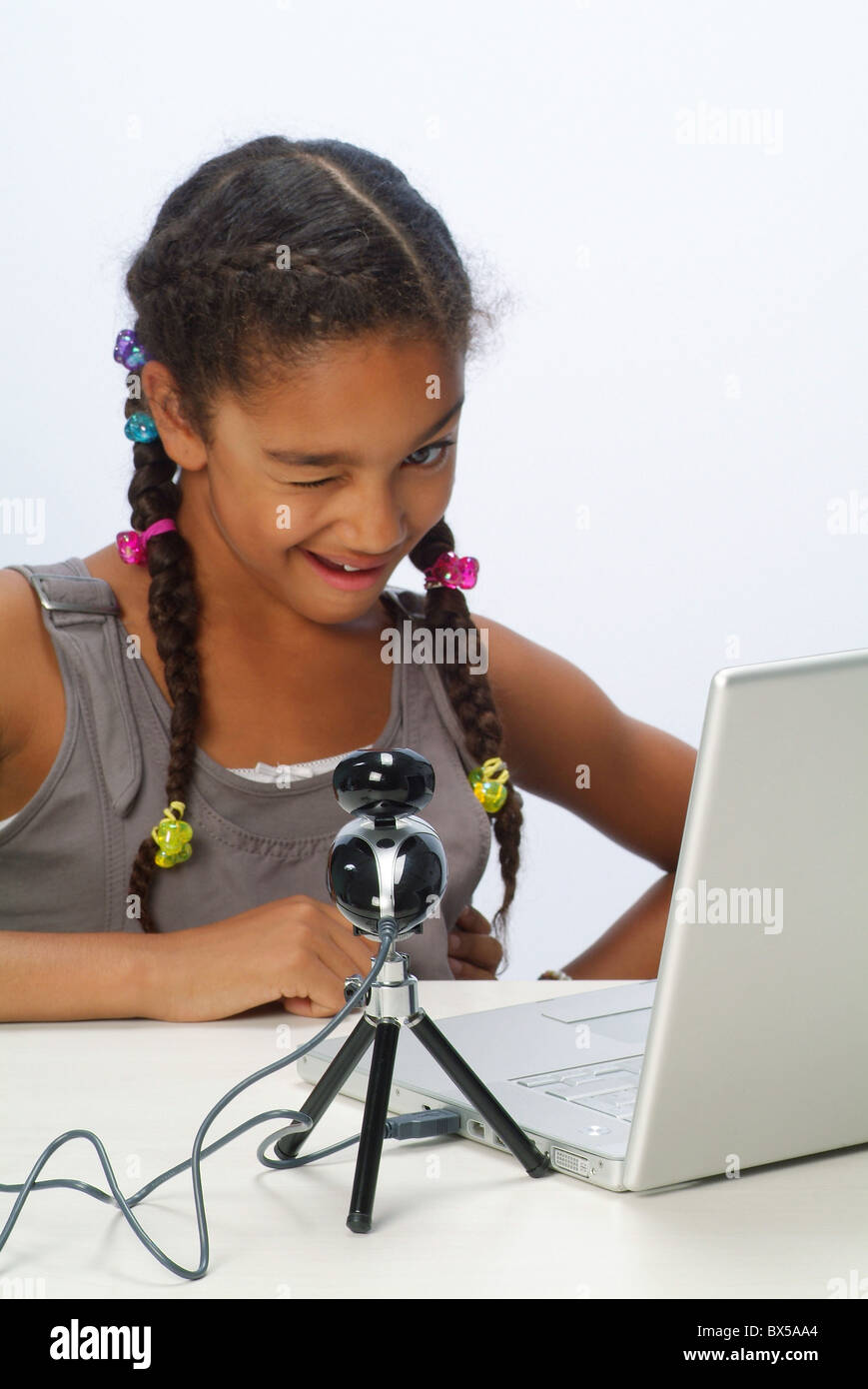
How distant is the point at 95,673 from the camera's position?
138 cm

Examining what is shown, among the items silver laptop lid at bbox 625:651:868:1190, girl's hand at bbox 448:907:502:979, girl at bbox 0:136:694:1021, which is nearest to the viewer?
silver laptop lid at bbox 625:651:868:1190

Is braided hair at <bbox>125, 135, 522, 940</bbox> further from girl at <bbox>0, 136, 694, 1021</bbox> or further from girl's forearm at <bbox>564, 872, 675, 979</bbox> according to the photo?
girl's forearm at <bbox>564, 872, 675, 979</bbox>

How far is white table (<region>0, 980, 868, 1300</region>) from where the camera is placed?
585 millimetres

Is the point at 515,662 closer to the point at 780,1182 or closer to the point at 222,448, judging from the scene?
the point at 222,448

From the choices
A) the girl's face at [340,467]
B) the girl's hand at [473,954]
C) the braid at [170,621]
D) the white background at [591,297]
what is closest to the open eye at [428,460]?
the girl's face at [340,467]

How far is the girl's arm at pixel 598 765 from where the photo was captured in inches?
64.5

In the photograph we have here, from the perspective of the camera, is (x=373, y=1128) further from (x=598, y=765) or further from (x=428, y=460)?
(x=598, y=765)

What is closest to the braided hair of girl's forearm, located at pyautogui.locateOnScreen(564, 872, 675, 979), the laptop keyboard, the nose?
the nose

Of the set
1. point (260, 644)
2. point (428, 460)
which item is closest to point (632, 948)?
point (260, 644)

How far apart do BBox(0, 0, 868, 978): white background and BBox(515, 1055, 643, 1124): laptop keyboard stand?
1851 millimetres

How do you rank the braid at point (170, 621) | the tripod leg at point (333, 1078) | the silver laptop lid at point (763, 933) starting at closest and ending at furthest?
the silver laptop lid at point (763, 933) < the tripod leg at point (333, 1078) < the braid at point (170, 621)

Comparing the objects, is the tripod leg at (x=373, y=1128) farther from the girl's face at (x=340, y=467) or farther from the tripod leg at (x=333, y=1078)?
the girl's face at (x=340, y=467)

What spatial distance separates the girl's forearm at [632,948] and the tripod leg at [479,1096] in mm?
931

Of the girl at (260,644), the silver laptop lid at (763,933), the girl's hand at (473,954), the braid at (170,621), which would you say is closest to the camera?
the silver laptop lid at (763,933)
